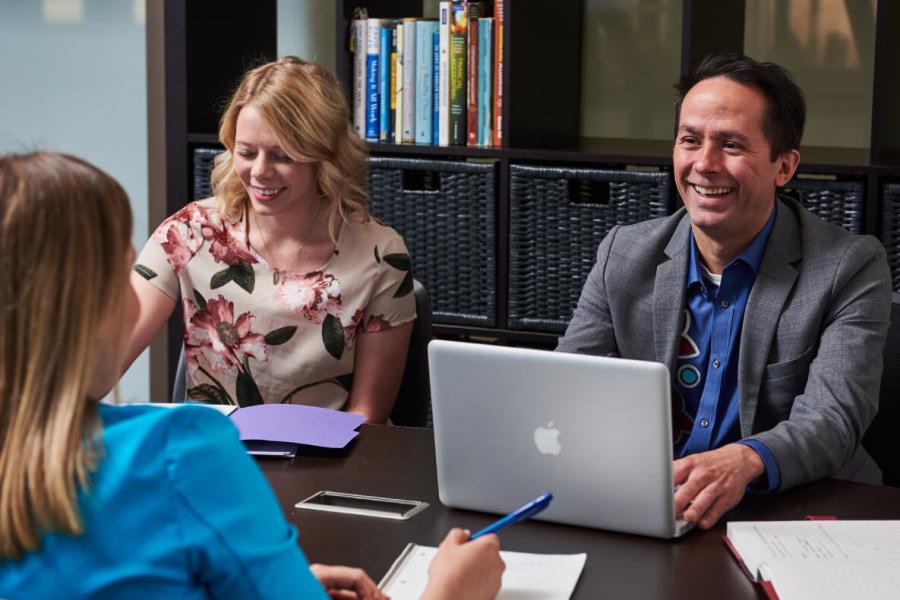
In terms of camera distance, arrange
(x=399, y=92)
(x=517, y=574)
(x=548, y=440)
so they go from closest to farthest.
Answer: (x=517, y=574) → (x=548, y=440) → (x=399, y=92)

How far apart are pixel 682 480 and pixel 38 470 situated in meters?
0.88

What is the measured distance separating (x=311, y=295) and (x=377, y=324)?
0.45 ft

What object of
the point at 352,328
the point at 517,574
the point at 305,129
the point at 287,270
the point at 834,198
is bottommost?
the point at 517,574

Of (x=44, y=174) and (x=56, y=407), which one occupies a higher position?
(x=44, y=174)

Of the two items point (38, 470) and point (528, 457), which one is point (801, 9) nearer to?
point (528, 457)

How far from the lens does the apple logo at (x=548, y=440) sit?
4.82 feet

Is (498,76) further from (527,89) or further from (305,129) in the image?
(305,129)

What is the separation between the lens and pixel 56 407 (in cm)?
92

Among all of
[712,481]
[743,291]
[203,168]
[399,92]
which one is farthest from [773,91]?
[203,168]

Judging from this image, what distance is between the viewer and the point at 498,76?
2.74 m

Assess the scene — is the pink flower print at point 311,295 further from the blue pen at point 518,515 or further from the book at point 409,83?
the blue pen at point 518,515

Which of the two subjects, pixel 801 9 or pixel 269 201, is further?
pixel 801 9

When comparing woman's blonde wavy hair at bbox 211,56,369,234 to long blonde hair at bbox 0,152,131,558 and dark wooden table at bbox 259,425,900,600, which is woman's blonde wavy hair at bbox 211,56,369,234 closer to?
dark wooden table at bbox 259,425,900,600

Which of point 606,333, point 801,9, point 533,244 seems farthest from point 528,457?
point 801,9
